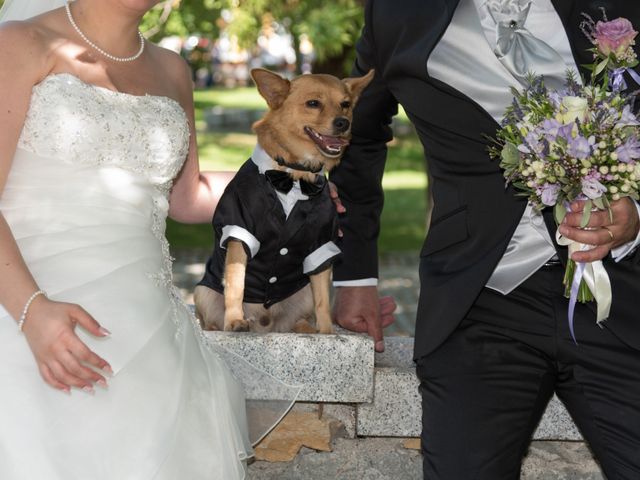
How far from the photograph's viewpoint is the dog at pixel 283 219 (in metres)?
4.19

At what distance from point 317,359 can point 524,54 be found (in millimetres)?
1338

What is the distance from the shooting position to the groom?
315 centimetres

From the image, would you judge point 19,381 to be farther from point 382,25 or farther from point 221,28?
point 221,28

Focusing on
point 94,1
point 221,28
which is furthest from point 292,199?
point 221,28

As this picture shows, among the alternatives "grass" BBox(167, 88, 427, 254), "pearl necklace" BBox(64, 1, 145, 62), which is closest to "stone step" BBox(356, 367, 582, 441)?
"pearl necklace" BBox(64, 1, 145, 62)

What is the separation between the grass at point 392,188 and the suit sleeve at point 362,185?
9.81 meters

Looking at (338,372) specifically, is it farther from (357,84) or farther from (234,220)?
(357,84)

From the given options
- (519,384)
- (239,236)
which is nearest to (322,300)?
(239,236)

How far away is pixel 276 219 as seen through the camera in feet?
13.8

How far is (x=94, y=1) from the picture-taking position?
3502mm

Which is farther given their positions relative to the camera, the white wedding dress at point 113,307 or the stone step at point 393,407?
the stone step at point 393,407

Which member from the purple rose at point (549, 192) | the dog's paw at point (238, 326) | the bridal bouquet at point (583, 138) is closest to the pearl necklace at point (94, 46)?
the dog's paw at point (238, 326)

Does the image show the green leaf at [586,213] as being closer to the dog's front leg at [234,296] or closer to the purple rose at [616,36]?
the purple rose at [616,36]

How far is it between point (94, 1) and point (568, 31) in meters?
1.61
